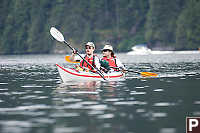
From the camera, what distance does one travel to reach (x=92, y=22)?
434 feet

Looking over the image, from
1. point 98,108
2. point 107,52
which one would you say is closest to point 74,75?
point 107,52

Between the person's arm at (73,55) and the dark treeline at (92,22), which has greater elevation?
the dark treeline at (92,22)

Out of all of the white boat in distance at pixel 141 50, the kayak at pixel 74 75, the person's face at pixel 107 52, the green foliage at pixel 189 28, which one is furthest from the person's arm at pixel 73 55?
the green foliage at pixel 189 28

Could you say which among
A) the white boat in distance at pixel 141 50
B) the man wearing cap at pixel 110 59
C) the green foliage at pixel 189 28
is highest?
the green foliage at pixel 189 28

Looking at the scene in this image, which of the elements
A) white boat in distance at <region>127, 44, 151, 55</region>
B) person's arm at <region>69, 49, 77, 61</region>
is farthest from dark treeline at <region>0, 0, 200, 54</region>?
person's arm at <region>69, 49, 77, 61</region>

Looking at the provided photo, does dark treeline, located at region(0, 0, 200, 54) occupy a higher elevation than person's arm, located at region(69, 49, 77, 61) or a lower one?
higher

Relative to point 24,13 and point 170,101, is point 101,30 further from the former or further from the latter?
point 170,101

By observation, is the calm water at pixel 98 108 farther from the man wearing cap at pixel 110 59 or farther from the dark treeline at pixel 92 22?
the dark treeline at pixel 92 22

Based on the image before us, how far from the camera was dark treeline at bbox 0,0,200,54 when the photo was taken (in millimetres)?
115562

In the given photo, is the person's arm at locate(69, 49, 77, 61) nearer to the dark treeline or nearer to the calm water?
the calm water

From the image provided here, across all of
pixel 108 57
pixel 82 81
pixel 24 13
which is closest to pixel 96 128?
pixel 82 81

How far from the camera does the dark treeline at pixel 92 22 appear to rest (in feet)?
379

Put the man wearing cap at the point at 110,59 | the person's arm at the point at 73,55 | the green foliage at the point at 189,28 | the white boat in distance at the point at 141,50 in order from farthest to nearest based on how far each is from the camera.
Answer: the green foliage at the point at 189,28
the white boat in distance at the point at 141,50
the man wearing cap at the point at 110,59
the person's arm at the point at 73,55

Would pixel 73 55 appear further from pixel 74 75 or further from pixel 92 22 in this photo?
pixel 92 22
